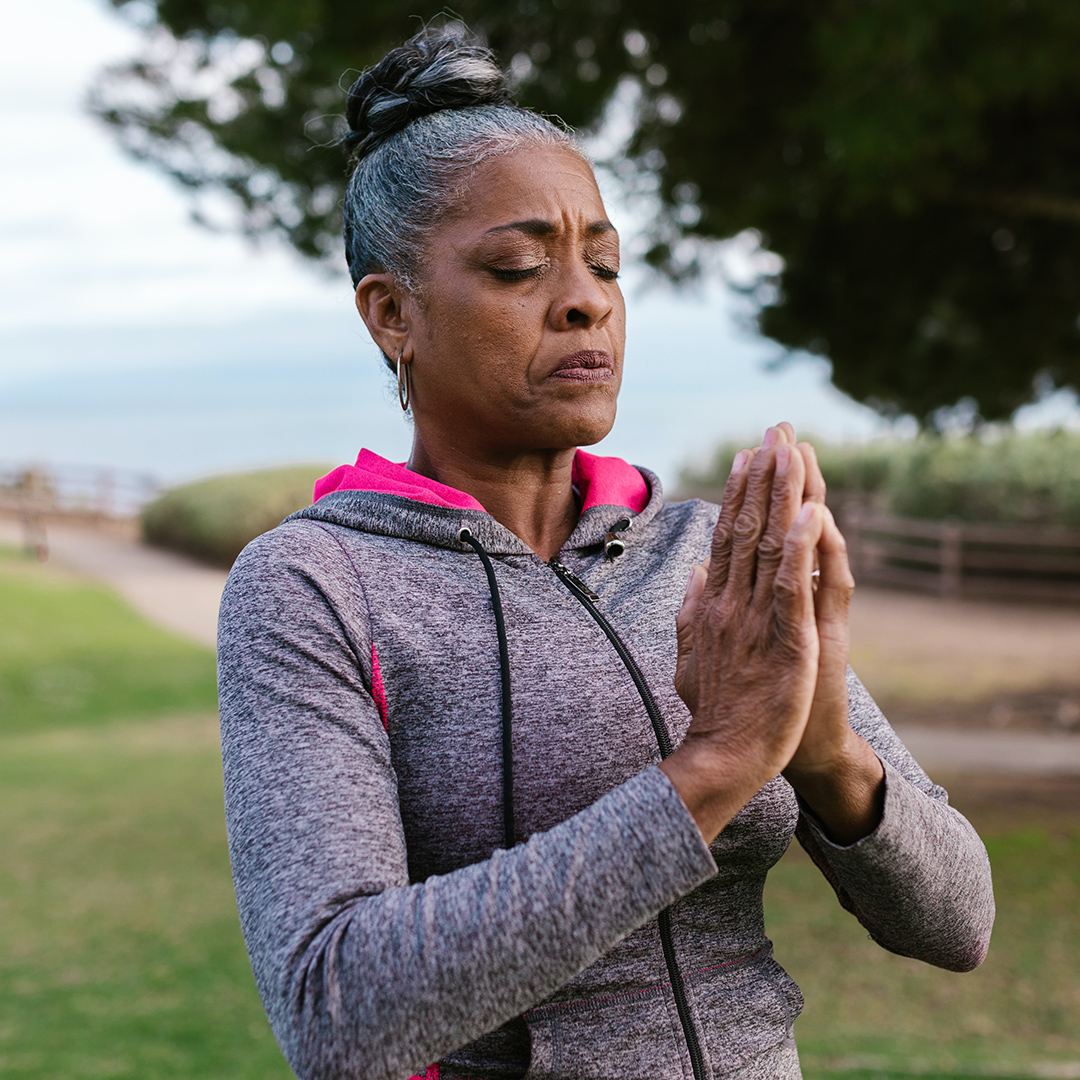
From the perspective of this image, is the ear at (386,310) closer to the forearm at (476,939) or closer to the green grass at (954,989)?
the forearm at (476,939)

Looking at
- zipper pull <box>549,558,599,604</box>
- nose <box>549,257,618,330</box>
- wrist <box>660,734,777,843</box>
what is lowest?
wrist <box>660,734,777,843</box>

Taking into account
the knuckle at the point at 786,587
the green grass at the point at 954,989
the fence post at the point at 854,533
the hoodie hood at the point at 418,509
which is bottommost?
the fence post at the point at 854,533

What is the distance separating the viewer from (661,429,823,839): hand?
1.12 meters

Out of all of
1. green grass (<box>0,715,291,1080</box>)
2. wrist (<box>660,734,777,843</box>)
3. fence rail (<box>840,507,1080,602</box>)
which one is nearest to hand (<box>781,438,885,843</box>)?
wrist (<box>660,734,777,843</box>)

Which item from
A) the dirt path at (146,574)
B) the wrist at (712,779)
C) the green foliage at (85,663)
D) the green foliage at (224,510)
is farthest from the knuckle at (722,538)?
the green foliage at (224,510)

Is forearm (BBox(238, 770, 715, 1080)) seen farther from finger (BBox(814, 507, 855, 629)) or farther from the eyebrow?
the eyebrow

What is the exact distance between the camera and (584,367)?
1.46 meters

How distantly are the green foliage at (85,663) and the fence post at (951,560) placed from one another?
10.5 metres

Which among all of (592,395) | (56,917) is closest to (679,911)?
(592,395)

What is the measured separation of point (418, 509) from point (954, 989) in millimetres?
4678

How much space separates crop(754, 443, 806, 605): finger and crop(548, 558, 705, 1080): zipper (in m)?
0.29

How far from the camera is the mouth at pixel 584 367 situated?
145 cm

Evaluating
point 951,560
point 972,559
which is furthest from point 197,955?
point 972,559

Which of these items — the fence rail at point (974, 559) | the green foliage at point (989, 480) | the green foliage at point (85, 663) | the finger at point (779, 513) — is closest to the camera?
the finger at point (779, 513)
